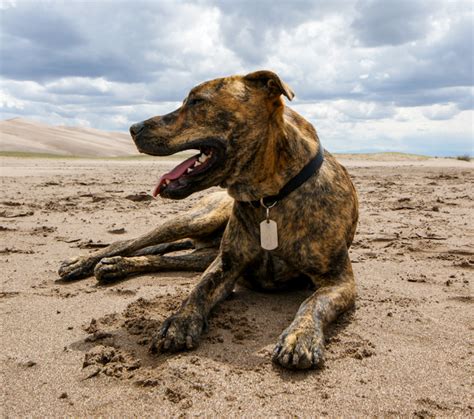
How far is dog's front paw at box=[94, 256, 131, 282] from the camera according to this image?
4211 millimetres

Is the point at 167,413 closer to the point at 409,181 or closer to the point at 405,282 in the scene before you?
the point at 405,282

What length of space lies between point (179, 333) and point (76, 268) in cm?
199

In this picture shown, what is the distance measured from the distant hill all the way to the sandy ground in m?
44.5

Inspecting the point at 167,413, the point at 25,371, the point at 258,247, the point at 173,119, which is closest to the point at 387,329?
the point at 258,247

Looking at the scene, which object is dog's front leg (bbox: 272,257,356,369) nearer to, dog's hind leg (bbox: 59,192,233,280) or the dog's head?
the dog's head

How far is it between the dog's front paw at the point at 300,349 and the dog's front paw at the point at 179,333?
0.52 metres

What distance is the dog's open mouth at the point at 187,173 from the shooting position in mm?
3061

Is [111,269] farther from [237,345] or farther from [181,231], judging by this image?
[237,345]

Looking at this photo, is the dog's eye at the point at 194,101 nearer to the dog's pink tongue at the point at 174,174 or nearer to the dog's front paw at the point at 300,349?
the dog's pink tongue at the point at 174,174

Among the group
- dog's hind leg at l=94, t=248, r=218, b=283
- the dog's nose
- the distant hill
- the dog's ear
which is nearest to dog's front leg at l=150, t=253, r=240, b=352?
dog's hind leg at l=94, t=248, r=218, b=283

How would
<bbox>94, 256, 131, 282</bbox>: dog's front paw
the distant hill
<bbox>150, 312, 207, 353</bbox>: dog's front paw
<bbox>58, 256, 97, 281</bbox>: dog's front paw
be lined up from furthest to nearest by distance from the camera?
the distant hill < <bbox>58, 256, 97, 281</bbox>: dog's front paw < <bbox>94, 256, 131, 282</bbox>: dog's front paw < <bbox>150, 312, 207, 353</bbox>: dog's front paw

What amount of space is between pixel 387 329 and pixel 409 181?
1063 centimetres

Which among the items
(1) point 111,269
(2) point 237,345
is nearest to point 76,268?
(1) point 111,269

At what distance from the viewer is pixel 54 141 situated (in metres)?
55.3
